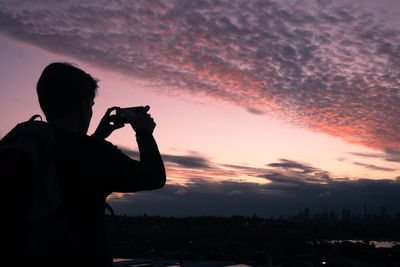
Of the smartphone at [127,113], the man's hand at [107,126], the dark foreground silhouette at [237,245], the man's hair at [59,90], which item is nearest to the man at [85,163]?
the man's hair at [59,90]

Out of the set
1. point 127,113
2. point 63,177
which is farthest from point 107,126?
point 63,177

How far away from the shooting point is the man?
164cm

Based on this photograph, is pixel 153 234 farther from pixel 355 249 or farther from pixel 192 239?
pixel 355 249

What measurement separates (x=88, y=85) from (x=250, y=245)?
110670 mm

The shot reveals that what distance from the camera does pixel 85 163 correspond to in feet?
5.65

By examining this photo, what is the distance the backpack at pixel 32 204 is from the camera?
1411 mm

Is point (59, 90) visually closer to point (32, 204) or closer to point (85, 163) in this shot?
point (85, 163)

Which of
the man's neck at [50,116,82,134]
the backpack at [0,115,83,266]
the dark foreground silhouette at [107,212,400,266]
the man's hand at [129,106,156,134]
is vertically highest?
the man's hand at [129,106,156,134]

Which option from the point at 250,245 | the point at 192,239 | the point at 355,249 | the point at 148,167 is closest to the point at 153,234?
the point at 192,239

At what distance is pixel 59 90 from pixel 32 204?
70 centimetres

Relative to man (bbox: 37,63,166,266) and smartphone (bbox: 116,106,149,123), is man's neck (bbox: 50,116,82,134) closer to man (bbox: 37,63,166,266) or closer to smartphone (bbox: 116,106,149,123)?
man (bbox: 37,63,166,266)

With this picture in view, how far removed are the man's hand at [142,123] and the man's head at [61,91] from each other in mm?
402

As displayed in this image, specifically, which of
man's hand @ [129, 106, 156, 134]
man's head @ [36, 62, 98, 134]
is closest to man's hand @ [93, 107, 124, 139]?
man's hand @ [129, 106, 156, 134]

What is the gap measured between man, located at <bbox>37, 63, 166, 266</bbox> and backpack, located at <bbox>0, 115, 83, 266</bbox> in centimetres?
7
